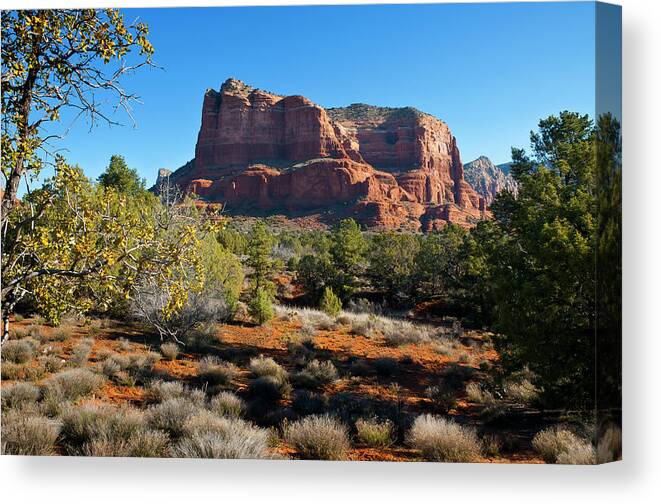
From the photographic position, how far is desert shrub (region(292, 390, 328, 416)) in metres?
5.62

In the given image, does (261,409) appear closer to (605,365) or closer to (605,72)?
(605,365)

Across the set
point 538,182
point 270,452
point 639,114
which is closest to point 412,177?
point 538,182

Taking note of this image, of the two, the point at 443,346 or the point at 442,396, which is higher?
the point at 443,346

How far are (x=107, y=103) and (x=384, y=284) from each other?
38.2 feet

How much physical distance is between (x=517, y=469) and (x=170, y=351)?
5.20 m

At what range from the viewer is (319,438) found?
472cm

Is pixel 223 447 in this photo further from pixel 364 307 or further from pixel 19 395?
pixel 364 307

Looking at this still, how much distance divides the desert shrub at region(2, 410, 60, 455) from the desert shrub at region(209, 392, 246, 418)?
1.72 m

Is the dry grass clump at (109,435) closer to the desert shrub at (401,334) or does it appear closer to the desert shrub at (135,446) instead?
the desert shrub at (135,446)

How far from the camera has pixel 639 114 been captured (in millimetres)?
4605

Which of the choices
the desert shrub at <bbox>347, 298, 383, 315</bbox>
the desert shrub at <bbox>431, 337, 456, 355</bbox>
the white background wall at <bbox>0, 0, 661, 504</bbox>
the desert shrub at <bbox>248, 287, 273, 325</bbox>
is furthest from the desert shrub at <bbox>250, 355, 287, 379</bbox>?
the desert shrub at <bbox>347, 298, 383, 315</bbox>

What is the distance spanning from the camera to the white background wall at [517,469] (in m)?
4.29

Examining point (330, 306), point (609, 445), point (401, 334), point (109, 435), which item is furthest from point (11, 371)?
point (609, 445)

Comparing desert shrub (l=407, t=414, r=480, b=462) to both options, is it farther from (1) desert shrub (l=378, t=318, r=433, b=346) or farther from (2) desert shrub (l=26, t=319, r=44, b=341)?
(2) desert shrub (l=26, t=319, r=44, b=341)
